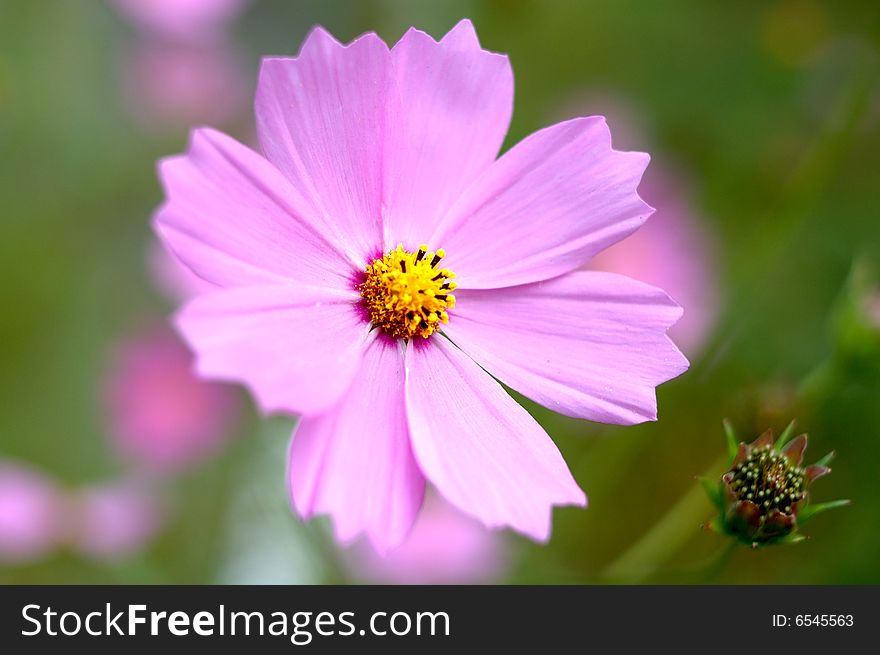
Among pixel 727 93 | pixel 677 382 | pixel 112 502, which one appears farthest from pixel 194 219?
pixel 727 93

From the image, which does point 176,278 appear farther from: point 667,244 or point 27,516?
point 667,244

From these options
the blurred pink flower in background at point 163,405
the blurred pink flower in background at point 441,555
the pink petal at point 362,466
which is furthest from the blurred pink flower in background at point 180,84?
the pink petal at point 362,466

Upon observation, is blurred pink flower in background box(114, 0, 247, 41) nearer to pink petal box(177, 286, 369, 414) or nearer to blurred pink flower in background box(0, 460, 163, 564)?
blurred pink flower in background box(0, 460, 163, 564)

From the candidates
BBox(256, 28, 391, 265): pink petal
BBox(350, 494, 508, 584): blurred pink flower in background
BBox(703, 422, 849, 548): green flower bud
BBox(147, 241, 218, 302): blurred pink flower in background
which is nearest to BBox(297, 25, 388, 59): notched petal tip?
BBox(256, 28, 391, 265): pink petal

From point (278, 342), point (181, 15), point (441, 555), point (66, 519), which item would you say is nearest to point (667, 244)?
point (441, 555)

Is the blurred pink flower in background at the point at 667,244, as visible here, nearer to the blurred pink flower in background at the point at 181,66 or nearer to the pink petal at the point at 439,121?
the blurred pink flower in background at the point at 181,66
